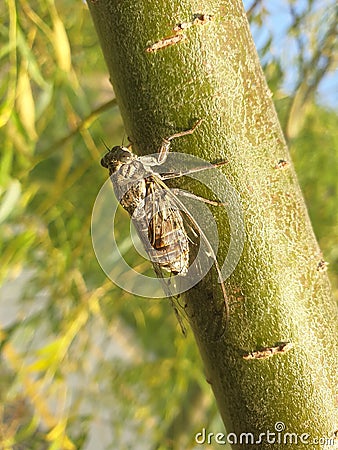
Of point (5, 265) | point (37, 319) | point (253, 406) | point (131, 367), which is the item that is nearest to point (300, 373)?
point (253, 406)

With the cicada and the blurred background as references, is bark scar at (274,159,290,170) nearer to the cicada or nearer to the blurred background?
the cicada

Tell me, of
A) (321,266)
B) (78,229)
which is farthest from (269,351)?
(78,229)

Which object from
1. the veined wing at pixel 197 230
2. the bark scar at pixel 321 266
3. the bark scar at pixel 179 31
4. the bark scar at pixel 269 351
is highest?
the bark scar at pixel 179 31

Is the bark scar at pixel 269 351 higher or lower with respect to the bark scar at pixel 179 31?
lower

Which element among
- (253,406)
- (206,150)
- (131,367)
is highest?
(206,150)

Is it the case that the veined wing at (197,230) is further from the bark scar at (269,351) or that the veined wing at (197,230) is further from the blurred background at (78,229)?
the blurred background at (78,229)

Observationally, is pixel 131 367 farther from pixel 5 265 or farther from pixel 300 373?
pixel 300 373

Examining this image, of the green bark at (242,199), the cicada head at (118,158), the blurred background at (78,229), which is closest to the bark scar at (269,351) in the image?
the green bark at (242,199)
